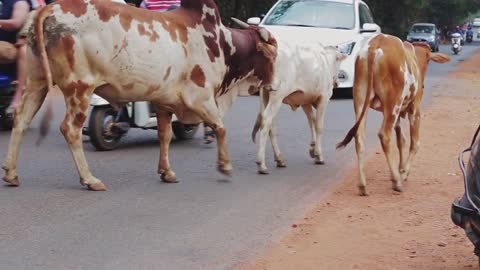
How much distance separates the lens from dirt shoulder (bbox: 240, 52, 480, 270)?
616 centimetres

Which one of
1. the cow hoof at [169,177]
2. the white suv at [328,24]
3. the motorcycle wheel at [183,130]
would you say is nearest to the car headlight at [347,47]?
the white suv at [328,24]

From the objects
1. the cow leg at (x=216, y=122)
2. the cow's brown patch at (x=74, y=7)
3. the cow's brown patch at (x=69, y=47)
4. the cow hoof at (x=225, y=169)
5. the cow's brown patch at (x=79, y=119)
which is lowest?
the cow hoof at (x=225, y=169)

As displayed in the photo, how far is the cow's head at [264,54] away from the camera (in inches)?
361

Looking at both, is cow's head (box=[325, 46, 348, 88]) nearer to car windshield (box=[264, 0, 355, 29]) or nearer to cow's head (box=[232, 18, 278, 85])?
cow's head (box=[232, 18, 278, 85])

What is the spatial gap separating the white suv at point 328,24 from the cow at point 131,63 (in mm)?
8393

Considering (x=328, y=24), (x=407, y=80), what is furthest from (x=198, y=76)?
(x=328, y=24)

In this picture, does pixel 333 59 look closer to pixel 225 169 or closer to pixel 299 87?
pixel 299 87

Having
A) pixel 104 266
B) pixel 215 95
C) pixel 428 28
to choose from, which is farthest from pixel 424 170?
pixel 428 28

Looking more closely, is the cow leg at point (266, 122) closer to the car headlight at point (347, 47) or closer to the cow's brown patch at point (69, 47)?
the cow's brown patch at point (69, 47)

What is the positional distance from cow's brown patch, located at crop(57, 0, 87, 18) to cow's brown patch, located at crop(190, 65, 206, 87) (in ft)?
4.15

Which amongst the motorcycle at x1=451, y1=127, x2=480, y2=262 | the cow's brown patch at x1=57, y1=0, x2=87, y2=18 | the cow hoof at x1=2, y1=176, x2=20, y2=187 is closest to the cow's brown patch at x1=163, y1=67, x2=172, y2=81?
the cow's brown patch at x1=57, y1=0, x2=87, y2=18

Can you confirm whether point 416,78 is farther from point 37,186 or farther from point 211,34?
point 37,186

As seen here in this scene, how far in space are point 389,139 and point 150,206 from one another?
2601 mm

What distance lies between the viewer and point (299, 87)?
383 inches
